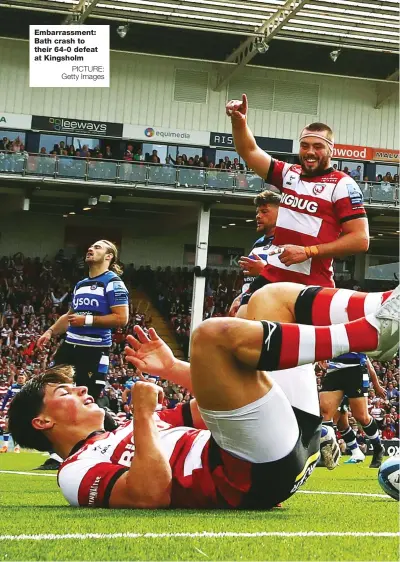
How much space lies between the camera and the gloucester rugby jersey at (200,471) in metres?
3.59

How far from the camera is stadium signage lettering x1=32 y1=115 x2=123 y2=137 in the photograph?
30.1m

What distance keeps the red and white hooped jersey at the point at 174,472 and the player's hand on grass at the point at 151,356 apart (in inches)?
12.9

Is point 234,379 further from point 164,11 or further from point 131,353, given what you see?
point 164,11

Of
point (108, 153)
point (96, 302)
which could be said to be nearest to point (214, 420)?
point (96, 302)

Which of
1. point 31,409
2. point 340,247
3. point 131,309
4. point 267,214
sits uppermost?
point 267,214

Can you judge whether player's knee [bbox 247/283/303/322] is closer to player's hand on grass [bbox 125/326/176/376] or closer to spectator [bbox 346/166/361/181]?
player's hand on grass [bbox 125/326/176/376]

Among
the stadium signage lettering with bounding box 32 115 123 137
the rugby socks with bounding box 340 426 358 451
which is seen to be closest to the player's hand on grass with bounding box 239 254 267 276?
the rugby socks with bounding box 340 426 358 451

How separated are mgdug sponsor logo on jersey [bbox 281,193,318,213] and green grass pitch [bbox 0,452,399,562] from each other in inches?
80.8

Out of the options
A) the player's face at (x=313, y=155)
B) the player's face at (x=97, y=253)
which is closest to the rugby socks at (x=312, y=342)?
the player's face at (x=313, y=155)

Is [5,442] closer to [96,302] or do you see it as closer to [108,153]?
[96,302]

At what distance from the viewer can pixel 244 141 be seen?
19.3 ft

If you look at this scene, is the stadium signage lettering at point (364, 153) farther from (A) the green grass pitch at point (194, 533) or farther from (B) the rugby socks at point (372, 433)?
(A) the green grass pitch at point (194, 533)

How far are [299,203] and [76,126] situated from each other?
2539 centimetres

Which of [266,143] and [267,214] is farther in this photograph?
[266,143]
